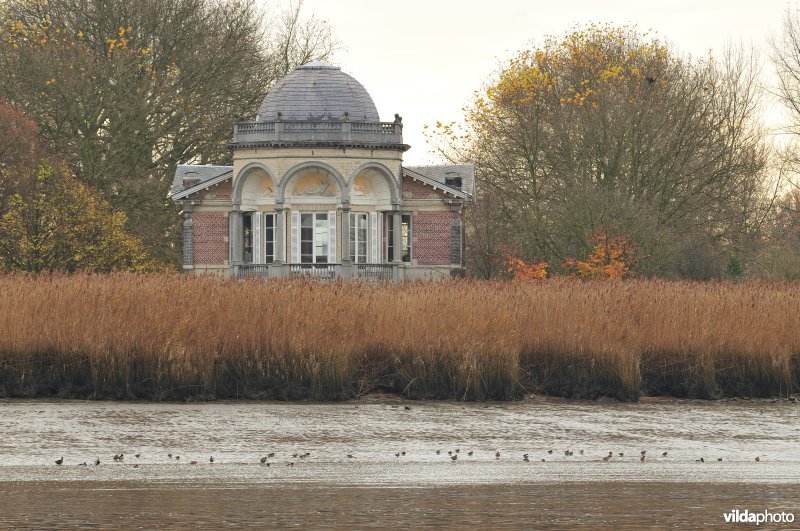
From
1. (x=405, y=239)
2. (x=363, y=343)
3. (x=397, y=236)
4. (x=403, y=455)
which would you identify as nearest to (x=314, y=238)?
(x=397, y=236)

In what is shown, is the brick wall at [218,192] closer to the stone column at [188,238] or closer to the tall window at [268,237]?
the stone column at [188,238]

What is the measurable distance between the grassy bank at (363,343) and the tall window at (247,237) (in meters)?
27.8

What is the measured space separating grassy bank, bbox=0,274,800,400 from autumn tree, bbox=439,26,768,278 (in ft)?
58.2

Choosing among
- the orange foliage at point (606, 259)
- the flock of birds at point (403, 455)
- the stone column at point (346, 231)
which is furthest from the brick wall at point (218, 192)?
the flock of birds at point (403, 455)

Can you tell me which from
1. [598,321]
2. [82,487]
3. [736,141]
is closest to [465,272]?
[736,141]

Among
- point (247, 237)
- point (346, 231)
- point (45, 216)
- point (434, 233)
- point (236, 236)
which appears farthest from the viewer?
point (434, 233)

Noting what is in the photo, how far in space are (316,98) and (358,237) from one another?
4.75 m

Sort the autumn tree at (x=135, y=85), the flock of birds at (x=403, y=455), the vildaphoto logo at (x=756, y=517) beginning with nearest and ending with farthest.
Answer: the vildaphoto logo at (x=756, y=517) → the flock of birds at (x=403, y=455) → the autumn tree at (x=135, y=85)

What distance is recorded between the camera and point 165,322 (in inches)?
757

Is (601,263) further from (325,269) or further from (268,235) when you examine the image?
(268,235)

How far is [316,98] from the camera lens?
47844mm

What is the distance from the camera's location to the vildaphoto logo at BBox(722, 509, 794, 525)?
34.0ft

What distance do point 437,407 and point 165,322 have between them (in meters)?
3.67

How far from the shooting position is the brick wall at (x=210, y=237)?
164 ft
